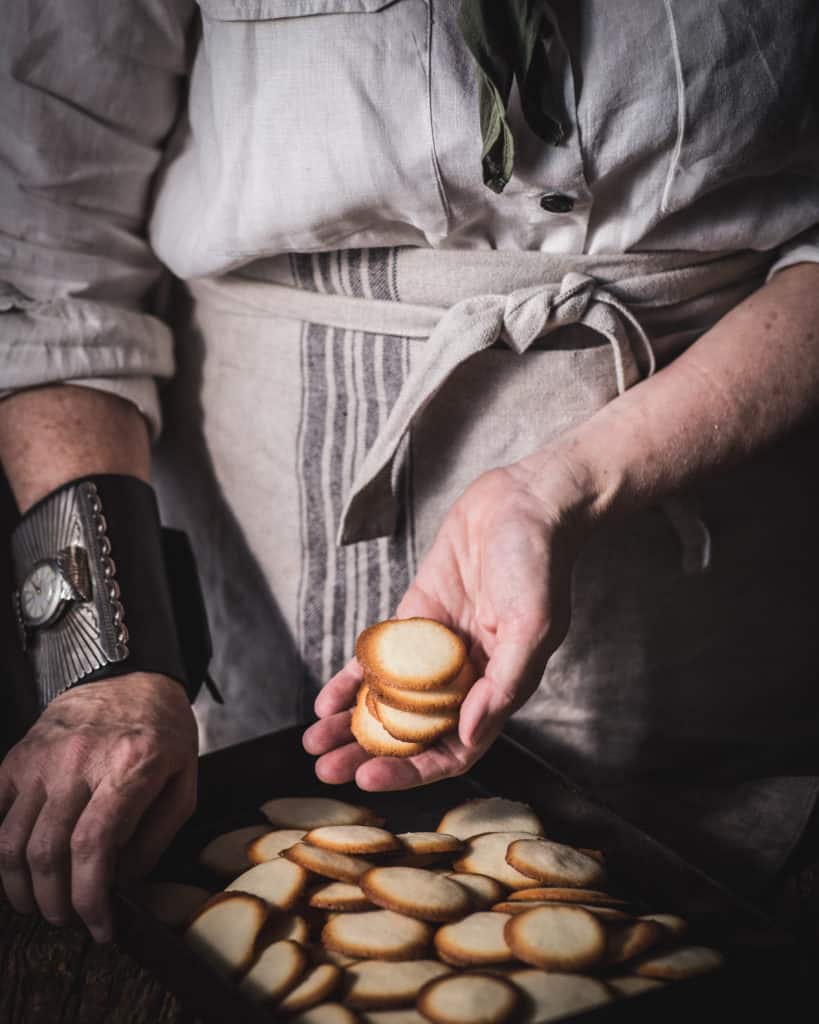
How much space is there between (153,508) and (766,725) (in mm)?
788

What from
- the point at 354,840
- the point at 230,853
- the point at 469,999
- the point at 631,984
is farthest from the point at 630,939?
the point at 230,853

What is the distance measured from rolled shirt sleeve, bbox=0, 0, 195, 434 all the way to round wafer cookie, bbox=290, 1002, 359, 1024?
72cm

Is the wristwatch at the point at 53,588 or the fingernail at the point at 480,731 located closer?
the fingernail at the point at 480,731

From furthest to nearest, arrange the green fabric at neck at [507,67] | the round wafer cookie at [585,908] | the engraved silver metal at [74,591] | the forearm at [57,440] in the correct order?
1. the forearm at [57,440]
2. the engraved silver metal at [74,591]
3. the green fabric at neck at [507,67]
4. the round wafer cookie at [585,908]

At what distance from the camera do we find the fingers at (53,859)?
2.80ft

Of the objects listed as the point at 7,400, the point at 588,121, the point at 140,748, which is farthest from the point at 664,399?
the point at 7,400

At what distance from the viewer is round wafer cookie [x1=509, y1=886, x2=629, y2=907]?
83 centimetres

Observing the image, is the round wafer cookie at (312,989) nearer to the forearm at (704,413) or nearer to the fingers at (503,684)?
the fingers at (503,684)

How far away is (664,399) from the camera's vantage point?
1053 mm

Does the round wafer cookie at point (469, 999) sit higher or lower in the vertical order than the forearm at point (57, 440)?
lower

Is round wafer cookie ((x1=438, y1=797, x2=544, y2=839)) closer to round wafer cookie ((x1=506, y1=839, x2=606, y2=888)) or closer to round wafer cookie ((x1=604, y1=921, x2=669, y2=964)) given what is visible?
round wafer cookie ((x1=506, y1=839, x2=606, y2=888))

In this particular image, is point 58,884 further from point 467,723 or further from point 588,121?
point 588,121

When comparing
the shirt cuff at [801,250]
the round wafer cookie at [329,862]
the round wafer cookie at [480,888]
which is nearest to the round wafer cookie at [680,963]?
the round wafer cookie at [480,888]

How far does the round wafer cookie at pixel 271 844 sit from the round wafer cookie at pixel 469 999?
0.69 feet
